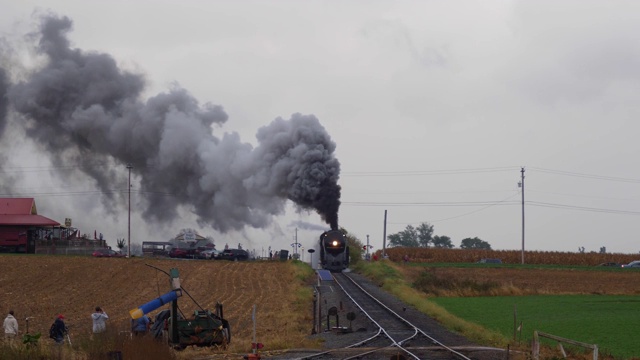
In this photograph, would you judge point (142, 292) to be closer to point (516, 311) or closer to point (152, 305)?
point (516, 311)

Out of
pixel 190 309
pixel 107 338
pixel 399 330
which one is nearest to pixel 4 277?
pixel 190 309

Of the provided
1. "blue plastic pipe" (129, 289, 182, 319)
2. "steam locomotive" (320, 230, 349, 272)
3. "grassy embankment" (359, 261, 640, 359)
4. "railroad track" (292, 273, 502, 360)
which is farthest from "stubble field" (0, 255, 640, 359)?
"grassy embankment" (359, 261, 640, 359)

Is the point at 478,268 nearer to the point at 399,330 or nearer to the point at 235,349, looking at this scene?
the point at 399,330

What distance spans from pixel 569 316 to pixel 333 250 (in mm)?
18099

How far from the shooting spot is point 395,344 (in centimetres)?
2588

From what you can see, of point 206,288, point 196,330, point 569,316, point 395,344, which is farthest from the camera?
point 206,288

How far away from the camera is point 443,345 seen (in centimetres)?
2577

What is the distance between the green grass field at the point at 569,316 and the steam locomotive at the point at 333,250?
22.0ft

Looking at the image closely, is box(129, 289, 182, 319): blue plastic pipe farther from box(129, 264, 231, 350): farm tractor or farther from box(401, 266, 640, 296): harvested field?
box(401, 266, 640, 296): harvested field

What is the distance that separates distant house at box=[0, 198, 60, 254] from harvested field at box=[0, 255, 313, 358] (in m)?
8.97

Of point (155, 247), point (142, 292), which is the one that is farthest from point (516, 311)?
point (155, 247)

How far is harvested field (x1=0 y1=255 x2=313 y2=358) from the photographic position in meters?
31.5

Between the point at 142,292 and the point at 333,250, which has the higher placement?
the point at 333,250

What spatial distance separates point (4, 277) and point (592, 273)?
52132 mm
